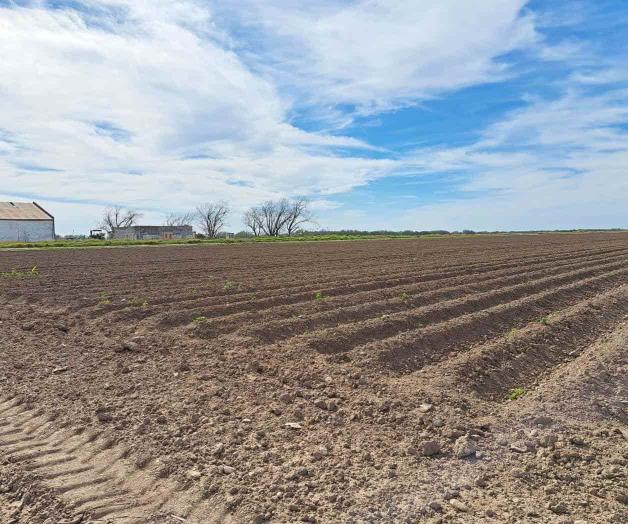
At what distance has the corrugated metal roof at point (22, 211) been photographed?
66.9 metres

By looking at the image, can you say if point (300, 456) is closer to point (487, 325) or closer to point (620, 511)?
point (620, 511)

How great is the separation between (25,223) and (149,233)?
35257 millimetres

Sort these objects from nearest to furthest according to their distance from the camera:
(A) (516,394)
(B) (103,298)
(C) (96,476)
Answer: (C) (96,476) → (A) (516,394) → (B) (103,298)

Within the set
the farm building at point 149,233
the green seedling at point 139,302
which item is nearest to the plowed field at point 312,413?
the green seedling at point 139,302

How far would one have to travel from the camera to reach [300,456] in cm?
442

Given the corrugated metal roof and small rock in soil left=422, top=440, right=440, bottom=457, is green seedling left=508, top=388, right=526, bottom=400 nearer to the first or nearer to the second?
small rock in soil left=422, top=440, right=440, bottom=457

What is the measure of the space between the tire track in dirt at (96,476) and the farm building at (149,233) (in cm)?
9784

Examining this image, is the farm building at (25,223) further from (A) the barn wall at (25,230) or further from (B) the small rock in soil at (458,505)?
(B) the small rock in soil at (458,505)

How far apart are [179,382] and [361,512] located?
3482mm

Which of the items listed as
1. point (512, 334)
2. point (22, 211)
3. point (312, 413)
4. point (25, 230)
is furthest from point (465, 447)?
point (22, 211)

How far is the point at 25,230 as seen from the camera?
6719 centimetres

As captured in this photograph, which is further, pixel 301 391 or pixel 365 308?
pixel 365 308

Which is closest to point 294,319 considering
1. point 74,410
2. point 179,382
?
point 179,382

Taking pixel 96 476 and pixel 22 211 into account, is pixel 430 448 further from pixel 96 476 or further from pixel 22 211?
pixel 22 211
